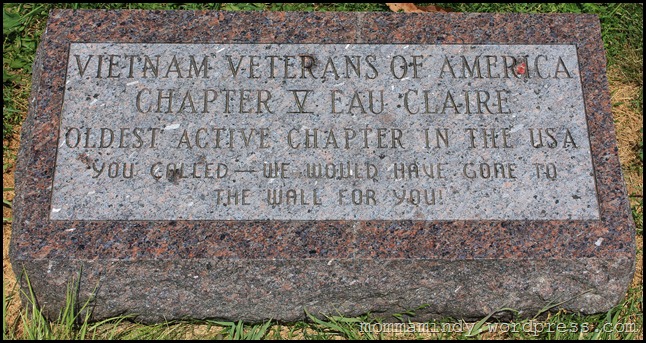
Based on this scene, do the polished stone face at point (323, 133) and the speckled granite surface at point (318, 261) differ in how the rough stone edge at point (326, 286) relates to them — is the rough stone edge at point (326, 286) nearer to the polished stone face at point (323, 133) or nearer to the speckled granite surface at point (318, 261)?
the speckled granite surface at point (318, 261)

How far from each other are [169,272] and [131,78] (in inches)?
37.5

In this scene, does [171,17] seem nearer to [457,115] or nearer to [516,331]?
[457,115]

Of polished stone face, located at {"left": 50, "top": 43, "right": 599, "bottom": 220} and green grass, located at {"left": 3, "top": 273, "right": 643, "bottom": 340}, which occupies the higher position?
polished stone face, located at {"left": 50, "top": 43, "right": 599, "bottom": 220}

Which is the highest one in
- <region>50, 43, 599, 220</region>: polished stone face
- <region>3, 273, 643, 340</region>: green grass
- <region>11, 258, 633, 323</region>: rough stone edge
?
<region>50, 43, 599, 220</region>: polished stone face

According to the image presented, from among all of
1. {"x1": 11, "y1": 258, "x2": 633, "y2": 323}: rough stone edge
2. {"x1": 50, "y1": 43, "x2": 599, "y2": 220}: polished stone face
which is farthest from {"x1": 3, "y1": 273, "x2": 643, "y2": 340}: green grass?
{"x1": 50, "y1": 43, "x2": 599, "y2": 220}: polished stone face

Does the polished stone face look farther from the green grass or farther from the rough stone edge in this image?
the green grass

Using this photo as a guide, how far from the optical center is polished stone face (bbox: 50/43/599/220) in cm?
293

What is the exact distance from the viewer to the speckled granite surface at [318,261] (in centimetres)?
285

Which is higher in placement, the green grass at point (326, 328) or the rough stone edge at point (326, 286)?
the rough stone edge at point (326, 286)

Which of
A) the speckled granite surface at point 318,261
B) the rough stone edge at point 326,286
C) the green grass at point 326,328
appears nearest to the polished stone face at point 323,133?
the speckled granite surface at point 318,261

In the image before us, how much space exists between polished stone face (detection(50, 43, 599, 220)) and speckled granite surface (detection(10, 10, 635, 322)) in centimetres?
6

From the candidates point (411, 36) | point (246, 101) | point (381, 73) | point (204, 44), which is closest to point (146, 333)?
point (246, 101)

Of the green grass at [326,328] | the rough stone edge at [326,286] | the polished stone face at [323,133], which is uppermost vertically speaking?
the polished stone face at [323,133]

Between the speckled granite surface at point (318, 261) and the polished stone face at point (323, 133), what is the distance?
0.06 m
